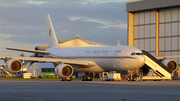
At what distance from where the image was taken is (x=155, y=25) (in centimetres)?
6506

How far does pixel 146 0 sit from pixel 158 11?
10.5ft

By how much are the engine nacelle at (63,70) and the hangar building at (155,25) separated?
86.2 feet

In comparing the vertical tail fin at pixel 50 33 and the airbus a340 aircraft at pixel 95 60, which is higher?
the vertical tail fin at pixel 50 33

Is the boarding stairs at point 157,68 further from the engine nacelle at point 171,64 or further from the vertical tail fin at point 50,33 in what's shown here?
the vertical tail fin at point 50,33

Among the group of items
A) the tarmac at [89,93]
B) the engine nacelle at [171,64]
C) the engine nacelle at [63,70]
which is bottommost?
the tarmac at [89,93]

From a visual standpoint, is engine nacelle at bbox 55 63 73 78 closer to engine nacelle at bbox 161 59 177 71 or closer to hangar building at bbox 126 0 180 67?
engine nacelle at bbox 161 59 177 71

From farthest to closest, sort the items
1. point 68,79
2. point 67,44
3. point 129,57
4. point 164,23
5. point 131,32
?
point 67,44 < point 131,32 < point 164,23 < point 68,79 < point 129,57

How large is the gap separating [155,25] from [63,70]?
28468 millimetres

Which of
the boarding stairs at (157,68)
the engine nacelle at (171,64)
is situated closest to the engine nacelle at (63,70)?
the boarding stairs at (157,68)

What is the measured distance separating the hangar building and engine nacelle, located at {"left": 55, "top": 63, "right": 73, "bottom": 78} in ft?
86.2

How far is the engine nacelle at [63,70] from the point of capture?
138 feet

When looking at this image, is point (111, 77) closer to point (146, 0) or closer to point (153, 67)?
point (153, 67)

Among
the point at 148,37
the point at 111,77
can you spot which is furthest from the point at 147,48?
the point at 111,77

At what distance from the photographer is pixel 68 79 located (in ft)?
147
